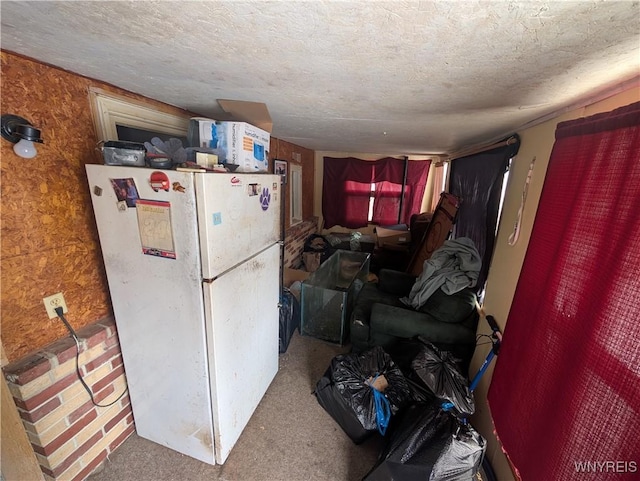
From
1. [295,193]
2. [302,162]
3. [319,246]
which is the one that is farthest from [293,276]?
[302,162]

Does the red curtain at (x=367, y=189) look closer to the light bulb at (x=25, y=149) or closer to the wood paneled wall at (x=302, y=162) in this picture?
the wood paneled wall at (x=302, y=162)

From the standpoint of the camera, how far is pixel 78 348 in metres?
1.23

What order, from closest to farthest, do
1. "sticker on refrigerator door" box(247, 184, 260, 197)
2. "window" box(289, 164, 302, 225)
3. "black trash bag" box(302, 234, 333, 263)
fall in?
"sticker on refrigerator door" box(247, 184, 260, 197), "window" box(289, 164, 302, 225), "black trash bag" box(302, 234, 333, 263)

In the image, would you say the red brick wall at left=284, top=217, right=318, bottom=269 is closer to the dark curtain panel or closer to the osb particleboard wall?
the dark curtain panel

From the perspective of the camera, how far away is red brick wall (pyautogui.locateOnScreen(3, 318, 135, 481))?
1.09 metres

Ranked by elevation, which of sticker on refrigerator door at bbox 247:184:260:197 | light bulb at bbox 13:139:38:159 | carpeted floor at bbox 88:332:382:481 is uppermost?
light bulb at bbox 13:139:38:159

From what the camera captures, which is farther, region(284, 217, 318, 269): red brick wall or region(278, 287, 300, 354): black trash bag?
region(284, 217, 318, 269): red brick wall

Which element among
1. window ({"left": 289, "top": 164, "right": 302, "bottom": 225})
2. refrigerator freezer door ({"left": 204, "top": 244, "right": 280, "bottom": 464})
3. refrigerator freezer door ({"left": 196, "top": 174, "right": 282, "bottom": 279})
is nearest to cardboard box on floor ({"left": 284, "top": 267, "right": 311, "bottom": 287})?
window ({"left": 289, "top": 164, "right": 302, "bottom": 225})

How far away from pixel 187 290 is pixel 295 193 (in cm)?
296

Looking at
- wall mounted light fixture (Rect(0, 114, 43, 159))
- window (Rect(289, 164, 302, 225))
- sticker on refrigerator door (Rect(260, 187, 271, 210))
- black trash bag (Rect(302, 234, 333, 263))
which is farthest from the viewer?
black trash bag (Rect(302, 234, 333, 263))

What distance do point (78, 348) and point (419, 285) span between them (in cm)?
232

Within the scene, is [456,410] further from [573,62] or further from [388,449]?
[573,62]

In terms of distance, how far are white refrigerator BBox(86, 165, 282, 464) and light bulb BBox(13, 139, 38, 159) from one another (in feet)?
0.59

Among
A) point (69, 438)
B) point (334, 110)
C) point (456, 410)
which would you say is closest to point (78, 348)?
point (69, 438)
